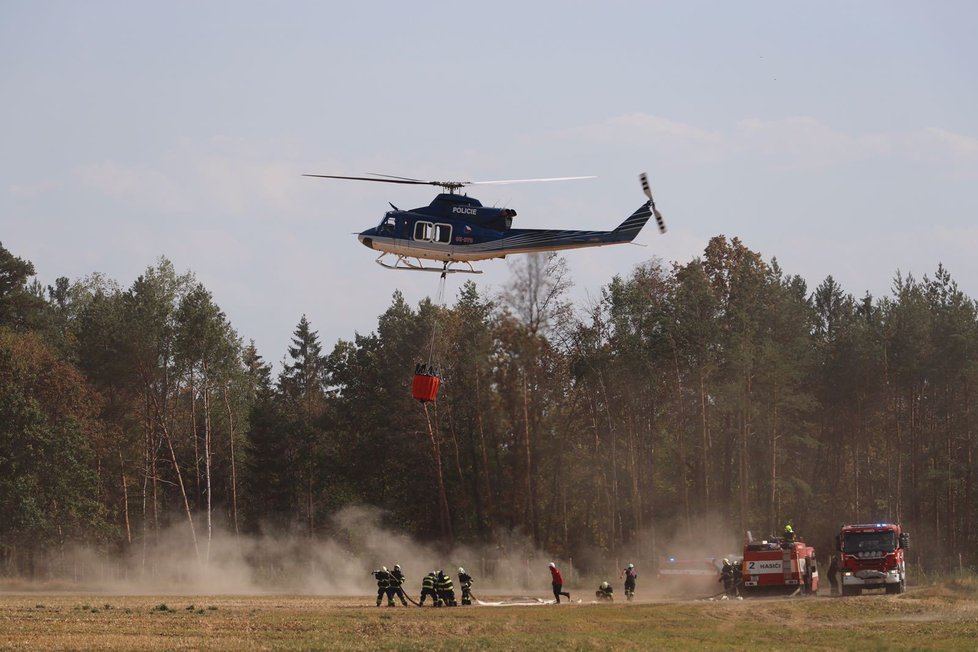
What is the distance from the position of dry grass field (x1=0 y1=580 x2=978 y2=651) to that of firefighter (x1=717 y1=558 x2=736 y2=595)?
126 inches

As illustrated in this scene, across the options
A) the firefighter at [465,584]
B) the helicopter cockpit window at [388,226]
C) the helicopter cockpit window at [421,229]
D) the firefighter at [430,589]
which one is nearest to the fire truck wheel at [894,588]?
the firefighter at [465,584]

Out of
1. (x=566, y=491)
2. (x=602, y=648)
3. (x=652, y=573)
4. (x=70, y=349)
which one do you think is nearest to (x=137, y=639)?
(x=602, y=648)

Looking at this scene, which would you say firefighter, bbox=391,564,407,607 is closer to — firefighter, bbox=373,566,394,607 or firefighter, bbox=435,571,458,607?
firefighter, bbox=373,566,394,607

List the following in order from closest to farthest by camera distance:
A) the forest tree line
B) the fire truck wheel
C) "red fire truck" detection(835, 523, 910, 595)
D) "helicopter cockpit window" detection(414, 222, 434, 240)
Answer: "helicopter cockpit window" detection(414, 222, 434, 240), "red fire truck" detection(835, 523, 910, 595), the fire truck wheel, the forest tree line

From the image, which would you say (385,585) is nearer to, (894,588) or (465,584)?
(465,584)

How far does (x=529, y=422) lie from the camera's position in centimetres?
7381

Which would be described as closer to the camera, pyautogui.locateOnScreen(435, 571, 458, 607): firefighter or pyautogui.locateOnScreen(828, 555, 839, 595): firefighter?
pyautogui.locateOnScreen(435, 571, 458, 607): firefighter

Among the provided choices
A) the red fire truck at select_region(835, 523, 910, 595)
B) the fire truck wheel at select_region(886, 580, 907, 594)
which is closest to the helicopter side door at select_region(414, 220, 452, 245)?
the red fire truck at select_region(835, 523, 910, 595)

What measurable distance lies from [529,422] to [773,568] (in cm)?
2830

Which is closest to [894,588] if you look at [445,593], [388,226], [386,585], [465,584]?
[465,584]

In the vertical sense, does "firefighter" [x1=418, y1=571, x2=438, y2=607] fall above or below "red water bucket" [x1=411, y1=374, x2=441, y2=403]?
below

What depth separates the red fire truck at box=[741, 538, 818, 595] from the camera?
46906 millimetres

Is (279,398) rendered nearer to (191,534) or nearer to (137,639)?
(191,534)

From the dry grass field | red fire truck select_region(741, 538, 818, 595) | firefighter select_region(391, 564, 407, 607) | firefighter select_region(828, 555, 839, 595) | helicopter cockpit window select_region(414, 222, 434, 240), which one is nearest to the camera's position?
the dry grass field
